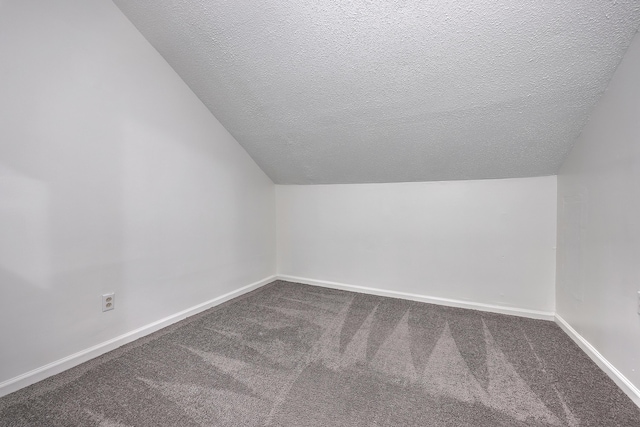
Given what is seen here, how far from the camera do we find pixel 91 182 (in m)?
1.62

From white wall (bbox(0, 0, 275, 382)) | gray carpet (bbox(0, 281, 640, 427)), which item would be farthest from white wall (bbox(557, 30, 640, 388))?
white wall (bbox(0, 0, 275, 382))

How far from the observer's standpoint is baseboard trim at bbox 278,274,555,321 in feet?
7.19

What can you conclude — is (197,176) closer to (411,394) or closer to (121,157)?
(121,157)

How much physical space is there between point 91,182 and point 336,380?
1.84m

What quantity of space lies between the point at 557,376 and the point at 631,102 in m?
1.44

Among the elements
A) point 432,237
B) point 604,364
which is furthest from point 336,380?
point 432,237

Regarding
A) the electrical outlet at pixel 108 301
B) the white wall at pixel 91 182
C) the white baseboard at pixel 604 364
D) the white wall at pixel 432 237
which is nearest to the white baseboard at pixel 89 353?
the white wall at pixel 91 182

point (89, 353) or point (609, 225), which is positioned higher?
point (609, 225)

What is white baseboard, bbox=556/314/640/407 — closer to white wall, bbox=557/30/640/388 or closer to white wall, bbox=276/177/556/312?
white wall, bbox=557/30/640/388

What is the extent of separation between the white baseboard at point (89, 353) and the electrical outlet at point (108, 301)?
0.70 feet

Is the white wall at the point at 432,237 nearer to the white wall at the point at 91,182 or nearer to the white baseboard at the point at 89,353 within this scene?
the white wall at the point at 91,182

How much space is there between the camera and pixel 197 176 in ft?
7.52

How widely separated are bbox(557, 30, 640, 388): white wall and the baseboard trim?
0.27 metres

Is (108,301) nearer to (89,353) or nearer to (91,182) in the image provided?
(89,353)
